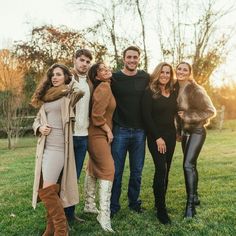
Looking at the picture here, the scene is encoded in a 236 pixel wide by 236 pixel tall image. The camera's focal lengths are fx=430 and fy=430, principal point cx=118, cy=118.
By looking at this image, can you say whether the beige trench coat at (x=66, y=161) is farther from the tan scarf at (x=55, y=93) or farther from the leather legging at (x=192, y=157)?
the leather legging at (x=192, y=157)

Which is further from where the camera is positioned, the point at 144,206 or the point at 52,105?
the point at 144,206

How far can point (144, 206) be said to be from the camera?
20.3 ft

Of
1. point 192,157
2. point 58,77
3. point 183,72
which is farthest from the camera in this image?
point 183,72

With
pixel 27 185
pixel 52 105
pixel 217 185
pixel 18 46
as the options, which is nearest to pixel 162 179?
pixel 52 105

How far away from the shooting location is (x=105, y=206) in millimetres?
5105

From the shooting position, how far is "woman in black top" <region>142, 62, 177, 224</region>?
5.41 metres

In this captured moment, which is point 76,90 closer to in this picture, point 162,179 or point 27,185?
→ point 162,179

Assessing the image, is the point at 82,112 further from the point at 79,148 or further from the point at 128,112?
the point at 128,112

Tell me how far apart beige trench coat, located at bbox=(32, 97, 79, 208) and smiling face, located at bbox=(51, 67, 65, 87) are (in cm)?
22

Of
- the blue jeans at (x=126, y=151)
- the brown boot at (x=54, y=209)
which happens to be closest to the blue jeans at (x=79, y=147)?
the blue jeans at (x=126, y=151)

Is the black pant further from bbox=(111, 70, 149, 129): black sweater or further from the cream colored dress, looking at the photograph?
the cream colored dress

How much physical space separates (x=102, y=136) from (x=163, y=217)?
1.26 metres

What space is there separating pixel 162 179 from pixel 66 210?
127 cm

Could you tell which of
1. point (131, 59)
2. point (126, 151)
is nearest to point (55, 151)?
point (126, 151)
